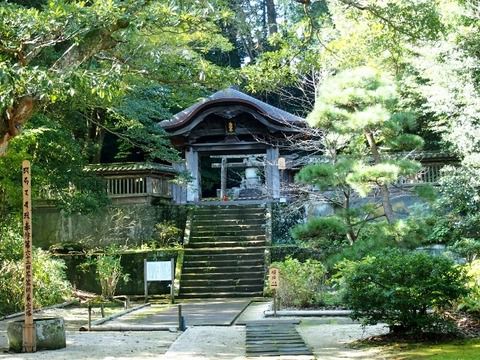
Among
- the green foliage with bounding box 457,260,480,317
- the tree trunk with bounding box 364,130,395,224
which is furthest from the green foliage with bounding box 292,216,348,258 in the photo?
the green foliage with bounding box 457,260,480,317

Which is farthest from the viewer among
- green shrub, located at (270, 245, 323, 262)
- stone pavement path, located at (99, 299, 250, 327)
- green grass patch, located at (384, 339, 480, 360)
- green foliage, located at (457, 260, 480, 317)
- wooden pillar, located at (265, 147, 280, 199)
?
wooden pillar, located at (265, 147, 280, 199)

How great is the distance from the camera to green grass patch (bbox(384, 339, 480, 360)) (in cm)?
636

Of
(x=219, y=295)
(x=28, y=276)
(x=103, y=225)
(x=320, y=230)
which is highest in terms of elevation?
(x=103, y=225)

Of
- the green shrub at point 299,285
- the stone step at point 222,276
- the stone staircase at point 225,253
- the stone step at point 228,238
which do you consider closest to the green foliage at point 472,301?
the green shrub at point 299,285

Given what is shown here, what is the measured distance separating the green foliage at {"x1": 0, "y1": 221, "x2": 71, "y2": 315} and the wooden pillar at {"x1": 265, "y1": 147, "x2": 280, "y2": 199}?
8281 millimetres

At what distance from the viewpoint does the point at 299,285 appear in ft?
40.8

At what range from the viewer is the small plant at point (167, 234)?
19048mm

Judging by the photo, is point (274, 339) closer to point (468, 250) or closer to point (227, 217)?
point (468, 250)

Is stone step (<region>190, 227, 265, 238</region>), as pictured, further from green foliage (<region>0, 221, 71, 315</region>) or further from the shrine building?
green foliage (<region>0, 221, 71, 315</region>)

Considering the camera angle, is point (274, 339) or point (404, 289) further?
point (274, 339)

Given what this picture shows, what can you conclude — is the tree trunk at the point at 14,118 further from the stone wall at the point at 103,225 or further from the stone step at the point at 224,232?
the stone wall at the point at 103,225

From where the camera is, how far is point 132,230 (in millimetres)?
19328

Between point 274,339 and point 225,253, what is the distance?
9.38 metres

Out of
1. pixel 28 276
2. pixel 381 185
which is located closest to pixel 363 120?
pixel 381 185
